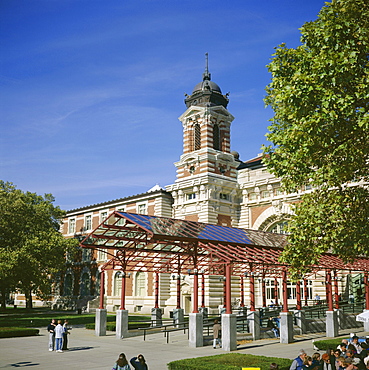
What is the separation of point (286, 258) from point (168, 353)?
25.1 ft

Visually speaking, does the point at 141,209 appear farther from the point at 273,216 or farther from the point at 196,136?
the point at 273,216

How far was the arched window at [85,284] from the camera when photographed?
56.9 m

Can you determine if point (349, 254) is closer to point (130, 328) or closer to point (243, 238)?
point (243, 238)

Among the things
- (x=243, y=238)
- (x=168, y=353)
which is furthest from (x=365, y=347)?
(x=243, y=238)

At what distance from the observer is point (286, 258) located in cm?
1703

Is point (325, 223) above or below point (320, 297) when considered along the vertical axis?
above

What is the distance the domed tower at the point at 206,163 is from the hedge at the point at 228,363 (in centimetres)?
2867

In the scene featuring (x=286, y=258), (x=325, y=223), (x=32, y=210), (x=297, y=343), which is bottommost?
(x=297, y=343)

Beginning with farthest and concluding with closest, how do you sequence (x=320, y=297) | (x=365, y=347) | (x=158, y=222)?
(x=320, y=297) < (x=158, y=222) < (x=365, y=347)

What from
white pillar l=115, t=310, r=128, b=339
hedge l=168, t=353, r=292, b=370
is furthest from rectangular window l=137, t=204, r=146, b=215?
Result: hedge l=168, t=353, r=292, b=370

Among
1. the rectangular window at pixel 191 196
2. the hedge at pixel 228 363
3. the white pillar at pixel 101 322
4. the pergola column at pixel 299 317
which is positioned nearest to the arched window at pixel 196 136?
the rectangular window at pixel 191 196

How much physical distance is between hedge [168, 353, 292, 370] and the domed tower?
2867cm

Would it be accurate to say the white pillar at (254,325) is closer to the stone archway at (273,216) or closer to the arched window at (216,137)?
the stone archway at (273,216)

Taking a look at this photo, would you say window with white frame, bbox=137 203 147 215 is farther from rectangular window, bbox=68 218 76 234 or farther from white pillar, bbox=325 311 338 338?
white pillar, bbox=325 311 338 338
